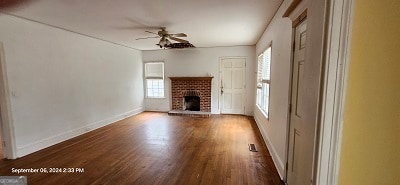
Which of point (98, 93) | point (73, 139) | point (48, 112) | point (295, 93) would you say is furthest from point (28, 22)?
point (295, 93)

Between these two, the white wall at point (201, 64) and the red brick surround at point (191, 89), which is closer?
the white wall at point (201, 64)

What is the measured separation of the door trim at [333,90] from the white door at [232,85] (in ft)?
18.2

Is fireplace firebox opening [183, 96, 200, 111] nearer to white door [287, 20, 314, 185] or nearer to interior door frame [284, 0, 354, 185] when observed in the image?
white door [287, 20, 314, 185]

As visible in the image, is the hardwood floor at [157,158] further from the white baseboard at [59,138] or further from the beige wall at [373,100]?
the beige wall at [373,100]

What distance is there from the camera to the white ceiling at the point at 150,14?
248 centimetres

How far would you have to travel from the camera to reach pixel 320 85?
2.28 feet

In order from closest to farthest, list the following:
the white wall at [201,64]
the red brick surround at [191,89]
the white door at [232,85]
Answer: the white wall at [201,64] < the white door at [232,85] < the red brick surround at [191,89]

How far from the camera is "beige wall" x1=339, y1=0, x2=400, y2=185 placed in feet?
2.17

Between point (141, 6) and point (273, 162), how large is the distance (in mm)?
3106

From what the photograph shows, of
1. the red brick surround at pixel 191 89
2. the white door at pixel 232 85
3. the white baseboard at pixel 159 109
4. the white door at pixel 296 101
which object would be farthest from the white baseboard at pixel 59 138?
the white door at pixel 296 101

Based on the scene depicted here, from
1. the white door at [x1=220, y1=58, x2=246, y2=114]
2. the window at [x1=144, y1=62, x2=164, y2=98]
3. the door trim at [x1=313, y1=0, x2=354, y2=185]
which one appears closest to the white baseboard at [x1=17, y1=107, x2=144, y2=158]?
the window at [x1=144, y1=62, x2=164, y2=98]

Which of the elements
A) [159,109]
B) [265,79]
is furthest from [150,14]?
[159,109]

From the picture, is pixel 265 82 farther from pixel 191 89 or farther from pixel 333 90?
pixel 333 90

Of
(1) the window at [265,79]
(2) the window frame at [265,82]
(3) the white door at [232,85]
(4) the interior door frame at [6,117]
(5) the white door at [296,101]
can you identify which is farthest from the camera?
(3) the white door at [232,85]
